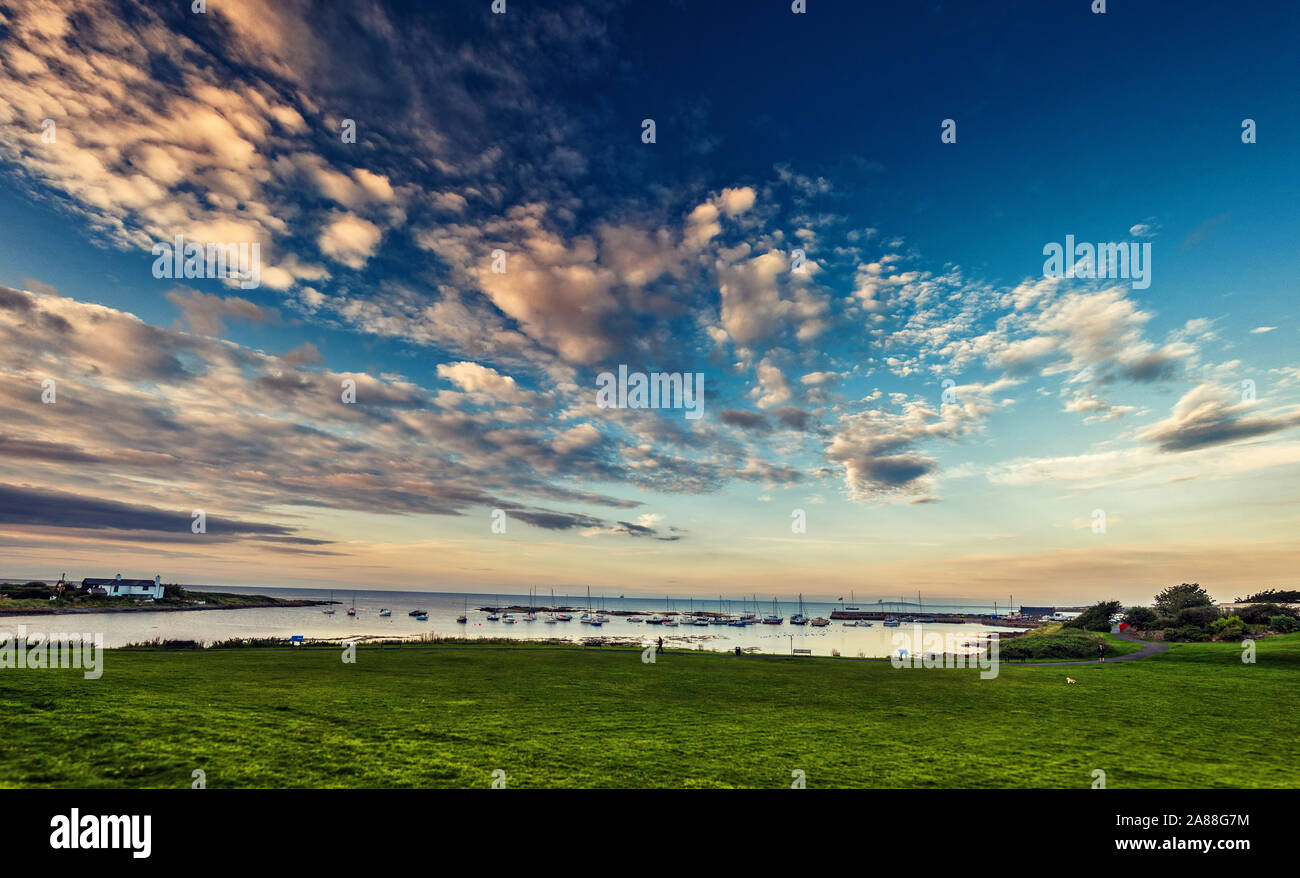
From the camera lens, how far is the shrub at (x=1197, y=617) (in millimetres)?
55425

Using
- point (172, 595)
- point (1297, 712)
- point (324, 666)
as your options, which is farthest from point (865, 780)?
point (172, 595)

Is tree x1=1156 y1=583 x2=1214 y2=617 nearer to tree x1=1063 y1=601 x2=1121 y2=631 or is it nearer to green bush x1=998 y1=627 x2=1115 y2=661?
tree x1=1063 y1=601 x2=1121 y2=631

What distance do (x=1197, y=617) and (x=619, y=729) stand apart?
72400 millimetres

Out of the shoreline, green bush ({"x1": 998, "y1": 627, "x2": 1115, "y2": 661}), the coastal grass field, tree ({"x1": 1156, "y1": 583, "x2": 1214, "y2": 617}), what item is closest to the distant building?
the shoreline

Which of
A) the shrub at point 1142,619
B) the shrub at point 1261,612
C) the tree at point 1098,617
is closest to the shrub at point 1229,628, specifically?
the shrub at point 1142,619

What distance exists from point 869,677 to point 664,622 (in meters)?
141

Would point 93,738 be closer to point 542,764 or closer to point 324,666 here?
point 542,764

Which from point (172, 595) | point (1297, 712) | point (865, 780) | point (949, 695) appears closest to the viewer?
point (865, 780)

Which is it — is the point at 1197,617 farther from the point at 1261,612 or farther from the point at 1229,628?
the point at 1261,612

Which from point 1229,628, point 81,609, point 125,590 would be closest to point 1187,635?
point 1229,628

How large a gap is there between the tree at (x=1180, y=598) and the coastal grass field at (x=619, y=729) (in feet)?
179

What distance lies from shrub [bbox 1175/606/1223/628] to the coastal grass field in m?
30.8
